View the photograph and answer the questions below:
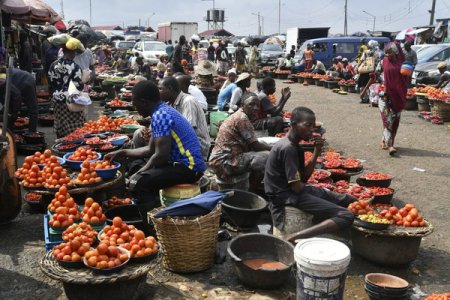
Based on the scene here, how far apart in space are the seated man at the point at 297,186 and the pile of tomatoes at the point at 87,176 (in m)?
1.96

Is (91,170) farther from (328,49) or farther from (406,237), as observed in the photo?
(328,49)

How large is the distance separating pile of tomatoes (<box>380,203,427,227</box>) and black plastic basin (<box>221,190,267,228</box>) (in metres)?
1.51

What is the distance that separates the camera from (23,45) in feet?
44.2

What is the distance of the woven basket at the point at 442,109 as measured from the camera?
1221 cm

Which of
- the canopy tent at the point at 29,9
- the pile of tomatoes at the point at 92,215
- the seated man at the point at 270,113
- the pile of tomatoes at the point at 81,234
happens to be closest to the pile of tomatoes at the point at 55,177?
the pile of tomatoes at the point at 92,215

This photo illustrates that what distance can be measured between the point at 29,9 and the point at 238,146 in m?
8.32

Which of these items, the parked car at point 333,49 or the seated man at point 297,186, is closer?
the seated man at point 297,186

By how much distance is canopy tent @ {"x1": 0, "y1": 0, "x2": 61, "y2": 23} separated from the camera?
11.1m

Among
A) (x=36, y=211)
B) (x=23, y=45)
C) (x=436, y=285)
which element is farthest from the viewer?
(x=23, y=45)

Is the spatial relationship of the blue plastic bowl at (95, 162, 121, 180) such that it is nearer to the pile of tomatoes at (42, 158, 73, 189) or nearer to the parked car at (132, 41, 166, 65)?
the pile of tomatoes at (42, 158, 73, 189)

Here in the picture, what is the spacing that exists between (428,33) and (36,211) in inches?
1046

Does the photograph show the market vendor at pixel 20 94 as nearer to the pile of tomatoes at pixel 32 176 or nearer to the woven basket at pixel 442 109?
the pile of tomatoes at pixel 32 176

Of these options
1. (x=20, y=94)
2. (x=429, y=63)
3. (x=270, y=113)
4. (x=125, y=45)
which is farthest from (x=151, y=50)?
(x=270, y=113)

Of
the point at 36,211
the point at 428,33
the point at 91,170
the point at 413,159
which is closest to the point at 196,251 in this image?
the point at 91,170
